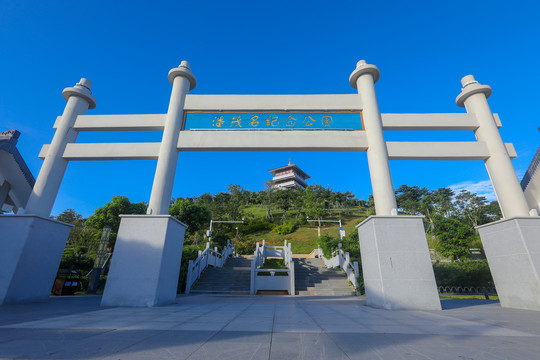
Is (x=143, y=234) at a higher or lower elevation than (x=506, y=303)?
higher

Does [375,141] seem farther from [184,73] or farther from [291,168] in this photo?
[291,168]

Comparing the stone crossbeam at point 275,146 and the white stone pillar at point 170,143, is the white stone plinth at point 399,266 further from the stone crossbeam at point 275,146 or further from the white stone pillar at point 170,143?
A: the white stone pillar at point 170,143

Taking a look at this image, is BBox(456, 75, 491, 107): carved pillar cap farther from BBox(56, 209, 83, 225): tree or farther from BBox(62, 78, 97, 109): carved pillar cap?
BBox(56, 209, 83, 225): tree

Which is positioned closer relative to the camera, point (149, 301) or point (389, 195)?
point (149, 301)

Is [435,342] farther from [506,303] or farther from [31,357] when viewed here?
[506,303]

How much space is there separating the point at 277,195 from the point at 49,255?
48.9 metres

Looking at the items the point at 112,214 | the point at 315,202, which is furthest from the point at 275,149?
the point at 315,202

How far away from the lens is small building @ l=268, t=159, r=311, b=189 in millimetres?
78688

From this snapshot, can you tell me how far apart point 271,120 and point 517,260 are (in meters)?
7.72

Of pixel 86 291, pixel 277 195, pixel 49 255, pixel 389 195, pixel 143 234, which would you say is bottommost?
pixel 86 291

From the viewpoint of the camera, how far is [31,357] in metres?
2.14

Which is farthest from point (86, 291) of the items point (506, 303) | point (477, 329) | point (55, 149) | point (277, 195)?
point (277, 195)

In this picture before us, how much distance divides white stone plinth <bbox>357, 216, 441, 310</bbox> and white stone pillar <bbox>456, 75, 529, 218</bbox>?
2.79 m

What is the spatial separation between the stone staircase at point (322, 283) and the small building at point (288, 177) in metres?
62.6
